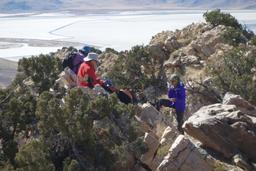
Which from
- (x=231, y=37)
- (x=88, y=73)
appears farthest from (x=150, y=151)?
(x=231, y=37)

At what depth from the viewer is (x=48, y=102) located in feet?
30.4

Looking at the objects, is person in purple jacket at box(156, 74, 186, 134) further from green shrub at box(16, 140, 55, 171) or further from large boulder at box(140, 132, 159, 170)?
green shrub at box(16, 140, 55, 171)

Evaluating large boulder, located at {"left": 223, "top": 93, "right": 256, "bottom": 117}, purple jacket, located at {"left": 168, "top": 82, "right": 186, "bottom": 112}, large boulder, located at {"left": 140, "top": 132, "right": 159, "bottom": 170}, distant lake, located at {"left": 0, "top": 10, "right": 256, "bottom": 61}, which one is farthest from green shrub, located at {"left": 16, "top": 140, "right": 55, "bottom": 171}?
distant lake, located at {"left": 0, "top": 10, "right": 256, "bottom": 61}

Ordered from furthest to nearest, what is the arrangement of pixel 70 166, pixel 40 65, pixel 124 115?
pixel 40 65 → pixel 124 115 → pixel 70 166

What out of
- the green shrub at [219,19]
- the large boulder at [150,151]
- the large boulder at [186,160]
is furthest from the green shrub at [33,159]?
the green shrub at [219,19]

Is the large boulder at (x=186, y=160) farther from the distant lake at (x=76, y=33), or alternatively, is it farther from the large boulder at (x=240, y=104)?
the distant lake at (x=76, y=33)

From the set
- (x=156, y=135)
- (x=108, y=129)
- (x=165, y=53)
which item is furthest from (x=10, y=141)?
(x=165, y=53)

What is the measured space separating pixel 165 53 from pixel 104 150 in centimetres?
1424

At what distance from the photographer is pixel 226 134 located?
996 cm

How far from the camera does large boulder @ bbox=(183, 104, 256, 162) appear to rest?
9875 mm

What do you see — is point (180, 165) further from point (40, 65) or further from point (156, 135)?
point (40, 65)

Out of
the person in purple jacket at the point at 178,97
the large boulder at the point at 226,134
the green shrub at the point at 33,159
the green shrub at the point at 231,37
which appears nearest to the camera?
the green shrub at the point at 33,159

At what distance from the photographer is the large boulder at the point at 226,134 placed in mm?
9875

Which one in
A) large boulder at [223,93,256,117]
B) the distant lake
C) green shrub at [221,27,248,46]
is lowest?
the distant lake
